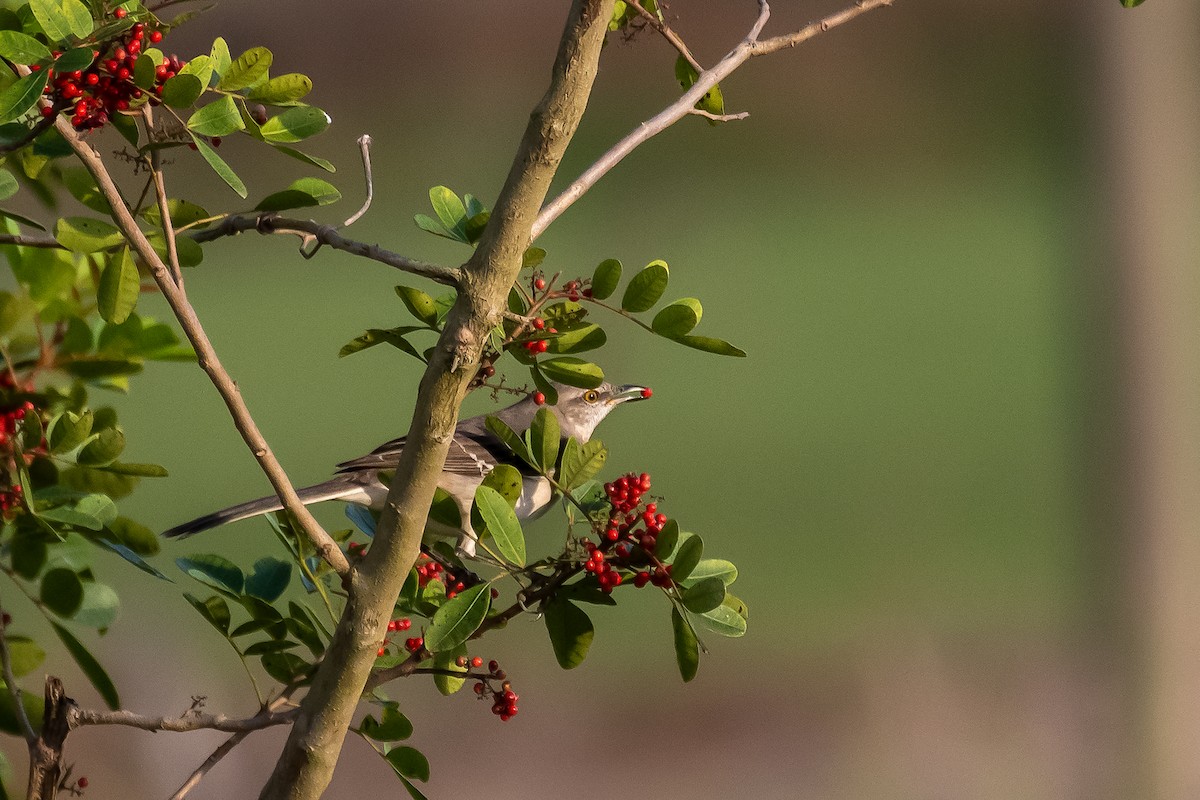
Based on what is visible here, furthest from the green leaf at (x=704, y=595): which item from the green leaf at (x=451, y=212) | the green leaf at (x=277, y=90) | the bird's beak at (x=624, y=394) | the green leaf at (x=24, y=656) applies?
the bird's beak at (x=624, y=394)

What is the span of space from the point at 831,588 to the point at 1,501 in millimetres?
9265

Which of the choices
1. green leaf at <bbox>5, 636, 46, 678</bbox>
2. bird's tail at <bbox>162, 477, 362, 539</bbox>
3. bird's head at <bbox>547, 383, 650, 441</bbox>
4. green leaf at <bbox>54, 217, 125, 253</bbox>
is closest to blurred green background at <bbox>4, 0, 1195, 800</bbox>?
bird's head at <bbox>547, 383, 650, 441</bbox>

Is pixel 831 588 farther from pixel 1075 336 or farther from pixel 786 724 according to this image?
pixel 1075 336

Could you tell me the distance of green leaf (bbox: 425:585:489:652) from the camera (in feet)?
4.45

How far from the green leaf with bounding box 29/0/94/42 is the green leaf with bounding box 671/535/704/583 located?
0.87 meters

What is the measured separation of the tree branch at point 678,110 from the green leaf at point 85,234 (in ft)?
1.71

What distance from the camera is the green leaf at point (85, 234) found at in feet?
4.57

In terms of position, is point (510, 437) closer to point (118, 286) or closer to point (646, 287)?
point (646, 287)

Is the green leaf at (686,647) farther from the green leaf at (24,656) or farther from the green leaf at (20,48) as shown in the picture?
the green leaf at (24,656)

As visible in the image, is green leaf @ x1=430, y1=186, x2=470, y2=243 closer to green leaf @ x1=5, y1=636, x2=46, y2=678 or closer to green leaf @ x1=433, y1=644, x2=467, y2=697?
green leaf @ x1=433, y1=644, x2=467, y2=697

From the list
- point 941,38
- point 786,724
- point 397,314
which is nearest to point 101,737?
point 786,724

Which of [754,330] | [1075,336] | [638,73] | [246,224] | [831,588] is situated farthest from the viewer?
[754,330]

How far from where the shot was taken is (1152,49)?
5.61m

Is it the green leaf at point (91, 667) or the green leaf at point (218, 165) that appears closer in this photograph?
the green leaf at point (218, 165)
